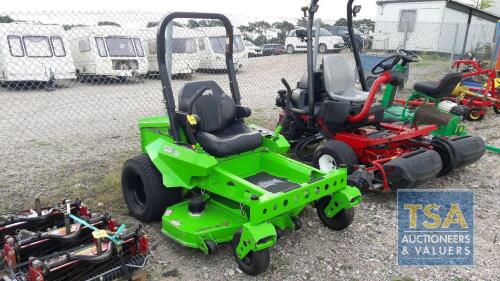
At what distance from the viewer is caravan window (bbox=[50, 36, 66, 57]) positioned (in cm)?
1291

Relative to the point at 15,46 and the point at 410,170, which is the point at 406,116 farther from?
the point at 15,46

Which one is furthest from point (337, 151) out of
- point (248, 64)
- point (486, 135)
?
point (248, 64)

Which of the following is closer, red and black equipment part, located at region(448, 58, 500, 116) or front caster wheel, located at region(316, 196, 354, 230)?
front caster wheel, located at region(316, 196, 354, 230)

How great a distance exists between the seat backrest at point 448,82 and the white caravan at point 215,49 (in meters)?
8.90

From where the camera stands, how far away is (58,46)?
42.8 feet

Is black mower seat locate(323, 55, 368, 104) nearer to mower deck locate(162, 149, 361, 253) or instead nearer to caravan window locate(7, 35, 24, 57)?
mower deck locate(162, 149, 361, 253)

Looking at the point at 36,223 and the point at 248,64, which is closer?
the point at 36,223

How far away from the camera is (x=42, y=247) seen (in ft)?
9.32

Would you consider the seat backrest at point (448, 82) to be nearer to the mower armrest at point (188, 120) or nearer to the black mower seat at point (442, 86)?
the black mower seat at point (442, 86)

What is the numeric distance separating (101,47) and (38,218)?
11.4m

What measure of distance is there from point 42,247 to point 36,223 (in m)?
0.39

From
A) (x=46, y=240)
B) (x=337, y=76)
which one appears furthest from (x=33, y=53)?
(x=46, y=240)

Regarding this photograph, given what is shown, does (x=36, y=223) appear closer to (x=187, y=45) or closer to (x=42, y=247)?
(x=42, y=247)
